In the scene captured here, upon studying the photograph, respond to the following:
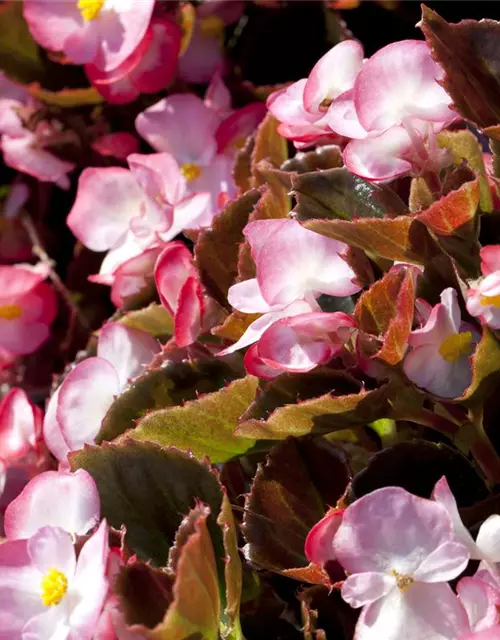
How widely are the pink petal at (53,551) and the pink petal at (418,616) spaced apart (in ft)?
0.50

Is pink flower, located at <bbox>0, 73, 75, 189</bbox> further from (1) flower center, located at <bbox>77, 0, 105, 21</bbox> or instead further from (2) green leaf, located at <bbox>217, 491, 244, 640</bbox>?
(2) green leaf, located at <bbox>217, 491, 244, 640</bbox>

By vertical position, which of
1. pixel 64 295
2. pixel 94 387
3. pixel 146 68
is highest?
pixel 146 68

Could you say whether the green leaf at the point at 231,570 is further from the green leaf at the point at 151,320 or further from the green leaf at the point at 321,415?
the green leaf at the point at 151,320

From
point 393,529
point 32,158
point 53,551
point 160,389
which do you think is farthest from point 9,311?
point 393,529

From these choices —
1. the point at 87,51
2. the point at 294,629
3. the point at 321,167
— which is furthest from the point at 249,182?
the point at 294,629

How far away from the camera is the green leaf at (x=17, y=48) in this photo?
3.02ft

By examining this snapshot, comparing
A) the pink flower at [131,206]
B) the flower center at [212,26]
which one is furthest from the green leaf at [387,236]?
the flower center at [212,26]

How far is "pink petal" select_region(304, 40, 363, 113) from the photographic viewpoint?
0.54 meters

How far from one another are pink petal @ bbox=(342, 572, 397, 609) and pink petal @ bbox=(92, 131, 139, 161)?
593mm

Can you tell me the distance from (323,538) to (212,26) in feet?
2.02

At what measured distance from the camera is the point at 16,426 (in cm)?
72

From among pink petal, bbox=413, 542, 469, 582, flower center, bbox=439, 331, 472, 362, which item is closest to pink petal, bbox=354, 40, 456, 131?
flower center, bbox=439, 331, 472, 362

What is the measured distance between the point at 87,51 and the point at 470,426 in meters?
0.50

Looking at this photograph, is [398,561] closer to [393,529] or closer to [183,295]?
[393,529]
